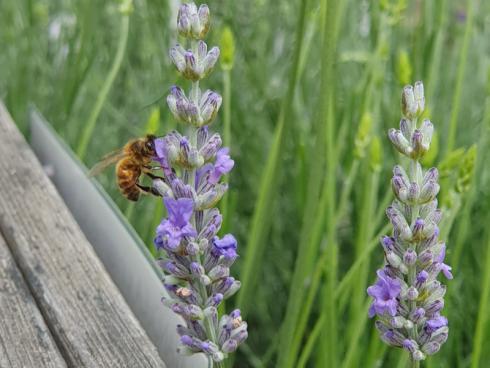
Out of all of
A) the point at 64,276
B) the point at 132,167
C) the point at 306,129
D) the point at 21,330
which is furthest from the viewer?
the point at 306,129

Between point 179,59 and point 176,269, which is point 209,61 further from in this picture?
point 176,269

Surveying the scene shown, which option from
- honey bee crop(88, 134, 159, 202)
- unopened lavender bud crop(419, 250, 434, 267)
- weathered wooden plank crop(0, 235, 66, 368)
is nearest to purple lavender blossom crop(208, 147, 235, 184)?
unopened lavender bud crop(419, 250, 434, 267)

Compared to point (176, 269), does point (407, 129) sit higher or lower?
higher

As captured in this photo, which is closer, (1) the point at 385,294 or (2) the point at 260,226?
(1) the point at 385,294

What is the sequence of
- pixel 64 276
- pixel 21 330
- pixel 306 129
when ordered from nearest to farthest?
pixel 21 330, pixel 64 276, pixel 306 129

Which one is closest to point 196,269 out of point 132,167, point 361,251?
point 132,167

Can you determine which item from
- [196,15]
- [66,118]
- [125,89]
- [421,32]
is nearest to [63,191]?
[66,118]

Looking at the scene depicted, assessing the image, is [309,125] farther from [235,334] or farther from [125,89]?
[235,334]

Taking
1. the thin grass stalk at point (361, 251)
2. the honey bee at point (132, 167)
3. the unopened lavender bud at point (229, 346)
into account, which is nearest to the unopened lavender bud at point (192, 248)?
the unopened lavender bud at point (229, 346)
